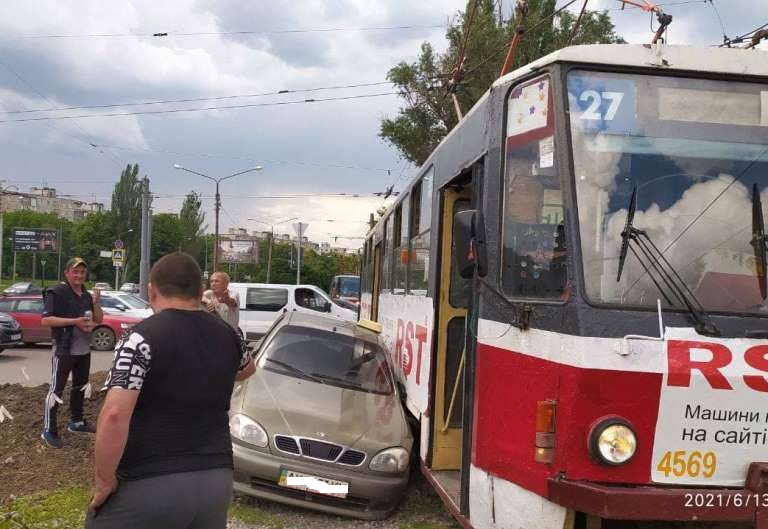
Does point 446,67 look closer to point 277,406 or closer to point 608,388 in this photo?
point 277,406

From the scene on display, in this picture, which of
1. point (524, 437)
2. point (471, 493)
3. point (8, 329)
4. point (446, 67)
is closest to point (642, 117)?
point (524, 437)

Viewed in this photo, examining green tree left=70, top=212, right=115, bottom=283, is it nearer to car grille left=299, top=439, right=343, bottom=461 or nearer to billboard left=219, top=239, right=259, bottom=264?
billboard left=219, top=239, right=259, bottom=264

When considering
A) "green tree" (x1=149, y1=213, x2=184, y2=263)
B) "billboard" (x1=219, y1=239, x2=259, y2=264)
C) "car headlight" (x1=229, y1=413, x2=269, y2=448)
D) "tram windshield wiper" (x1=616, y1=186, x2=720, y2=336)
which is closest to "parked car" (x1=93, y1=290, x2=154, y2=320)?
"car headlight" (x1=229, y1=413, x2=269, y2=448)

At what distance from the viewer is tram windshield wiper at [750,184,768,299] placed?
3.62 metres

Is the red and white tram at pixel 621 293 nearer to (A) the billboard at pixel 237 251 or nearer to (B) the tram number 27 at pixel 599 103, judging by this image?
(B) the tram number 27 at pixel 599 103

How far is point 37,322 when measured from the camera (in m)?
19.1

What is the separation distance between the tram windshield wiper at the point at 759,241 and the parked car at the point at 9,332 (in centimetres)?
1696

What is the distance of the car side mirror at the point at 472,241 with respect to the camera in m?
3.96

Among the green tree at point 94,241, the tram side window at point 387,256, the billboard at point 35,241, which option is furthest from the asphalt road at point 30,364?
the green tree at point 94,241

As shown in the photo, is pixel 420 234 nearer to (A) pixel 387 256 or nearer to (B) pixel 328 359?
(B) pixel 328 359

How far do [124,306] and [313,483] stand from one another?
1586cm

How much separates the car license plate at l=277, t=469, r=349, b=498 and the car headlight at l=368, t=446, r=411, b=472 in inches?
11.6

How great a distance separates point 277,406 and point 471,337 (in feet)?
7.48

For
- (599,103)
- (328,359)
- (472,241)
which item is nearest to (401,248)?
(328,359)
